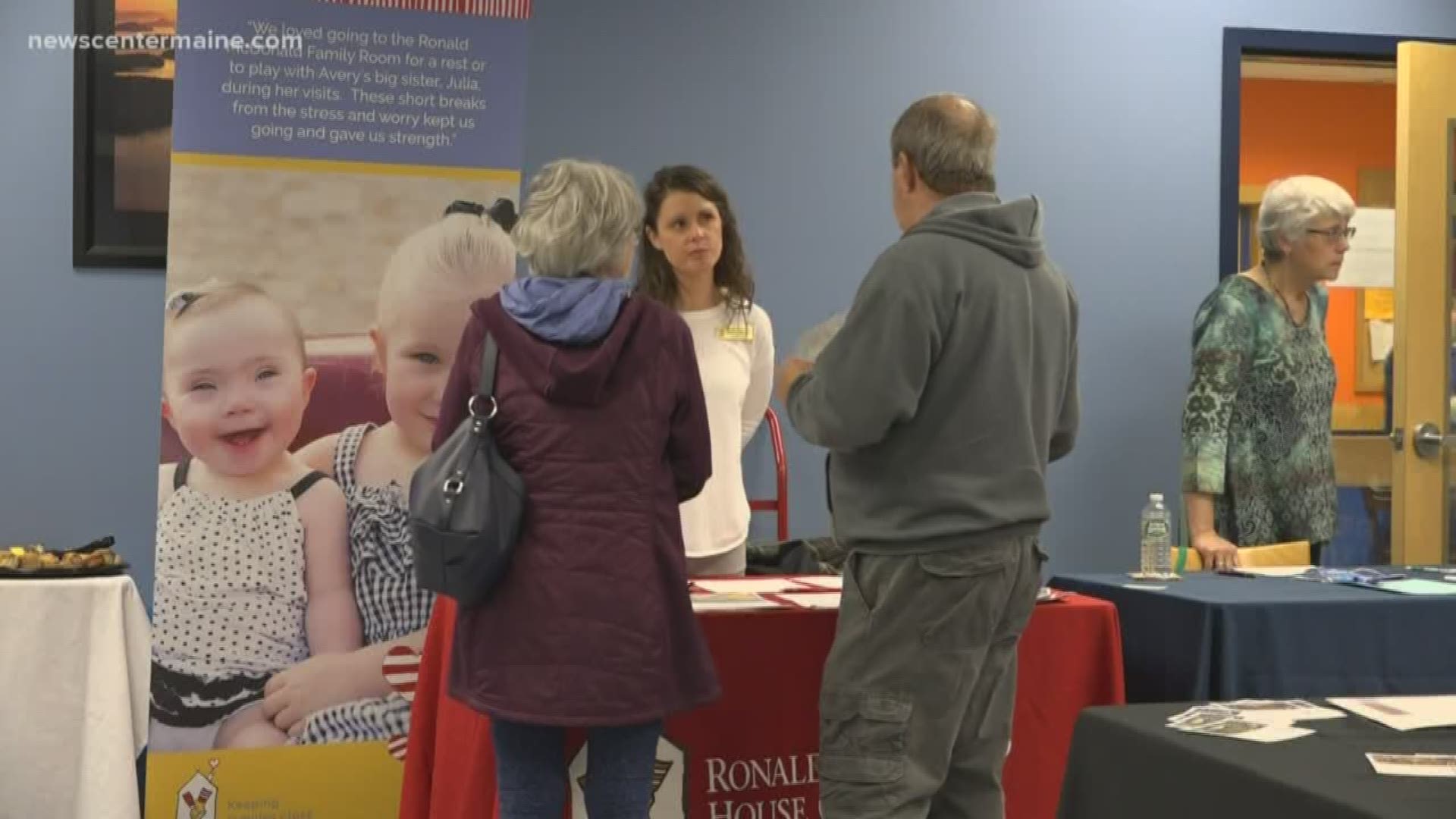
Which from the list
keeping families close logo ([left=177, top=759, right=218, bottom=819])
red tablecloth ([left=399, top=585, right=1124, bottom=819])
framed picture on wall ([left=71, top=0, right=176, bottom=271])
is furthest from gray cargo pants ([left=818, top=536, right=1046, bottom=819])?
framed picture on wall ([left=71, top=0, right=176, bottom=271])

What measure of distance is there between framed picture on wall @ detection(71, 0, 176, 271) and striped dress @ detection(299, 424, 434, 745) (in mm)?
1127

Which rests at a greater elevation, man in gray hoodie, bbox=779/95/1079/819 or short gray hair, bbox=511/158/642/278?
short gray hair, bbox=511/158/642/278

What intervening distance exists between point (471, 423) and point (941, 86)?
280 centimetres

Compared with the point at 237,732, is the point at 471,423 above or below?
above

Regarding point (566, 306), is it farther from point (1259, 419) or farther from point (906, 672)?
point (1259, 419)

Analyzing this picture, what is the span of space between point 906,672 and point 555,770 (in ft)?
1.79

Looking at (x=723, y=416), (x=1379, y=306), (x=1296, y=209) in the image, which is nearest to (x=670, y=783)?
(x=723, y=416)

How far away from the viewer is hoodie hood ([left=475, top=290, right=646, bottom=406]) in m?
2.22

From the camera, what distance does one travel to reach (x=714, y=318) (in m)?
3.60

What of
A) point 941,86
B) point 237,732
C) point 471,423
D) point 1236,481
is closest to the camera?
point 471,423

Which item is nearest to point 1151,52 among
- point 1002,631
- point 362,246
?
point 362,246

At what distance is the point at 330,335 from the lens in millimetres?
3459

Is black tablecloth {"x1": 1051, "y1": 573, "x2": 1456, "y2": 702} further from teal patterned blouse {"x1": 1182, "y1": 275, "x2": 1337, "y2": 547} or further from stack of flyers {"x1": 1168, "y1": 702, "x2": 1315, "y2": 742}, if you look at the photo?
stack of flyers {"x1": 1168, "y1": 702, "x2": 1315, "y2": 742}

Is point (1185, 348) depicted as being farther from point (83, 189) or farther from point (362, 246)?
point (83, 189)
